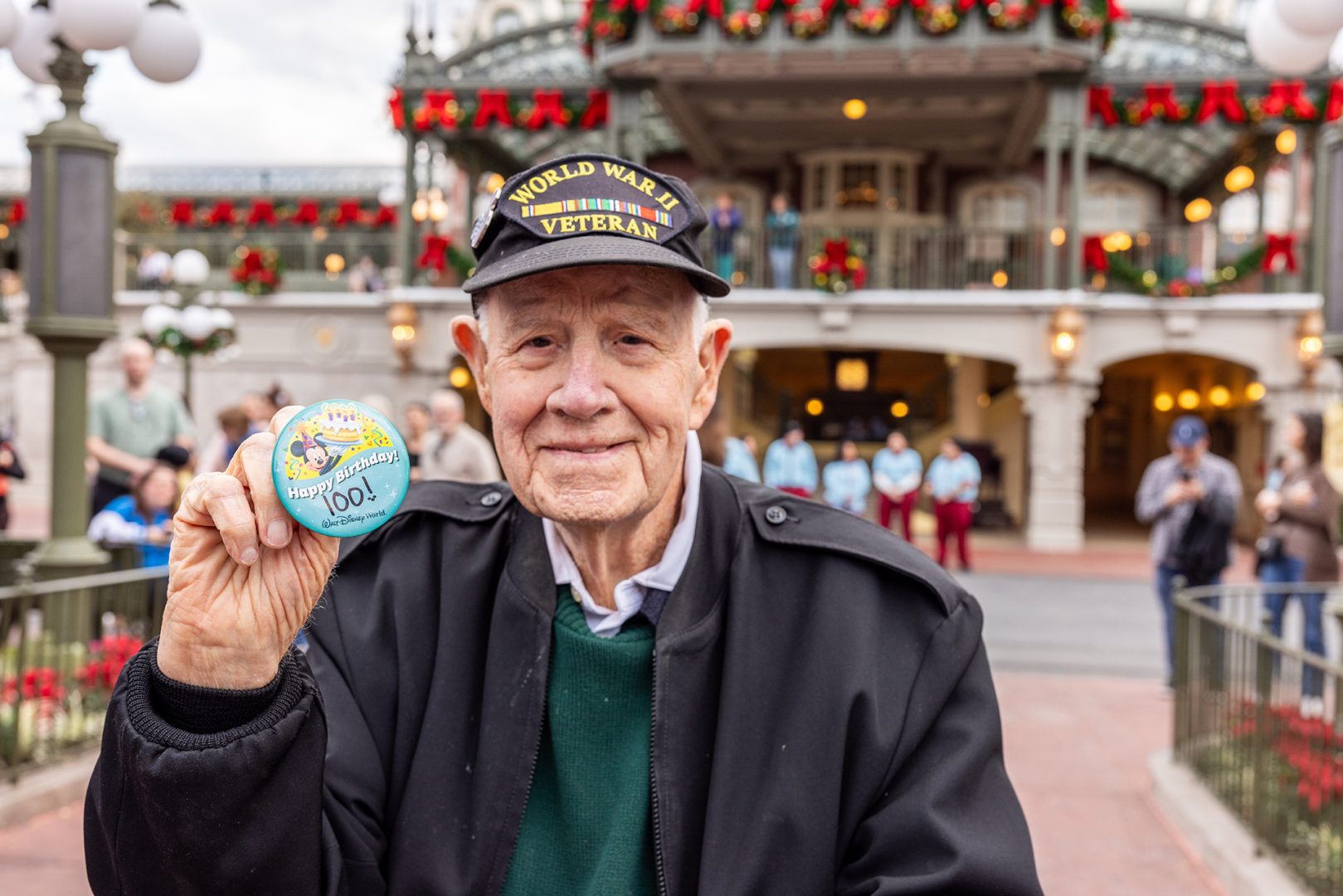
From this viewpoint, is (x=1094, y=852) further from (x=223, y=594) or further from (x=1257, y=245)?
(x=1257, y=245)

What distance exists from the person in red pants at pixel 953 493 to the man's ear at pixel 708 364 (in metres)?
13.0

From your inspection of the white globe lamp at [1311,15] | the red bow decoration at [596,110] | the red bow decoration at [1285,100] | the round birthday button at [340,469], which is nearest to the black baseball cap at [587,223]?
the round birthday button at [340,469]

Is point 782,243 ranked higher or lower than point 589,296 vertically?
higher

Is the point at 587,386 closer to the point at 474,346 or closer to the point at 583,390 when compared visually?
the point at 583,390

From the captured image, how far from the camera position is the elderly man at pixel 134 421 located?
25.7 feet

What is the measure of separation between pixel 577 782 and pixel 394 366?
19.3 m

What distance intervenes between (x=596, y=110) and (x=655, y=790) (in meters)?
18.6

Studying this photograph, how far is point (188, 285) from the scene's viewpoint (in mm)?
13172

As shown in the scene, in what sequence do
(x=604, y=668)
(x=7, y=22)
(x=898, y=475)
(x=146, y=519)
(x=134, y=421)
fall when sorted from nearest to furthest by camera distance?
(x=604, y=668)
(x=7, y=22)
(x=146, y=519)
(x=134, y=421)
(x=898, y=475)

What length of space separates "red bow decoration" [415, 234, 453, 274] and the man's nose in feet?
59.8

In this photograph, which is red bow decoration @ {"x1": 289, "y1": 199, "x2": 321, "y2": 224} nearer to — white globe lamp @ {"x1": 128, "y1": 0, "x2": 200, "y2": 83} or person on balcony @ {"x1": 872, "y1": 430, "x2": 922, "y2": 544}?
person on balcony @ {"x1": 872, "y1": 430, "x2": 922, "y2": 544}

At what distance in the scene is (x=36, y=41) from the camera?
638cm

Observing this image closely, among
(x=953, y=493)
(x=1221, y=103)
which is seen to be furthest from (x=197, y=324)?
(x=1221, y=103)

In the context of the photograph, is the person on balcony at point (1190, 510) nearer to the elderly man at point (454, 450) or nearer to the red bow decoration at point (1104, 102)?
the elderly man at point (454, 450)
